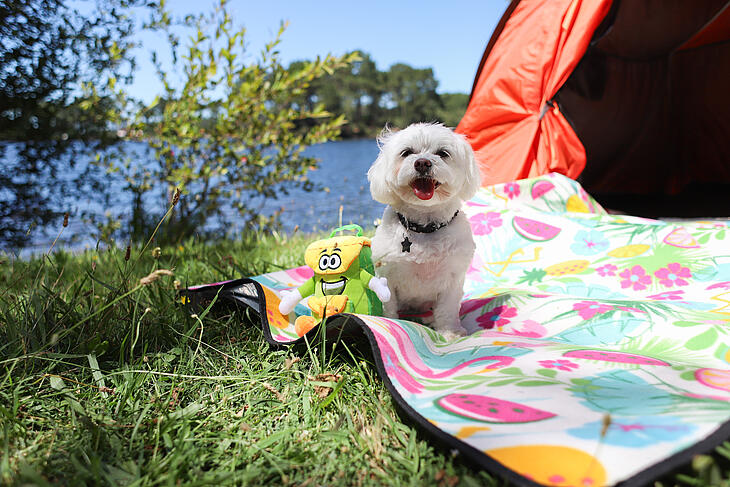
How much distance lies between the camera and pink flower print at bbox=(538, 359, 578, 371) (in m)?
1.10

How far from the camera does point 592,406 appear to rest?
88cm

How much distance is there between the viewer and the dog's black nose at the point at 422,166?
1478 millimetres

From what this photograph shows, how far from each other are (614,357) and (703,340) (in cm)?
33

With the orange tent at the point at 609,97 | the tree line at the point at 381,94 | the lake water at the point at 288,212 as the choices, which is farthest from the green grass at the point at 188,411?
the tree line at the point at 381,94

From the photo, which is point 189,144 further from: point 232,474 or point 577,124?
point 577,124

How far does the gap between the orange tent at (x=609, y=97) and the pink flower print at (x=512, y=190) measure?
310mm

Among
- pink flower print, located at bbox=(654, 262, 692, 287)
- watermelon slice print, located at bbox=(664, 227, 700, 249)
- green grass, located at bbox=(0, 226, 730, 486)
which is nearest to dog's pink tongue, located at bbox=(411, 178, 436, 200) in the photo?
green grass, located at bbox=(0, 226, 730, 486)

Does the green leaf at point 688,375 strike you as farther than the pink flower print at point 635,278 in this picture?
No

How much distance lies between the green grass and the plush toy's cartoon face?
8.5 inches

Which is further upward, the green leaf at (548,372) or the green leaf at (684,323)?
the green leaf at (684,323)

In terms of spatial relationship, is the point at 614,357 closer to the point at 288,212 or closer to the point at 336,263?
the point at 336,263

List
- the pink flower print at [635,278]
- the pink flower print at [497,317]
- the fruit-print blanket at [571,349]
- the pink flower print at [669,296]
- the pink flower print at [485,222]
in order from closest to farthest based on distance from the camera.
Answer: the fruit-print blanket at [571,349] → the pink flower print at [497,317] → the pink flower print at [669,296] → the pink flower print at [635,278] → the pink flower print at [485,222]

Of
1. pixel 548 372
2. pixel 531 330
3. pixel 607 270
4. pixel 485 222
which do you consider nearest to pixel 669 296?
pixel 607 270

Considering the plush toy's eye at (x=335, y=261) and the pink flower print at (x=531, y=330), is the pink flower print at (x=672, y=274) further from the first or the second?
the plush toy's eye at (x=335, y=261)
